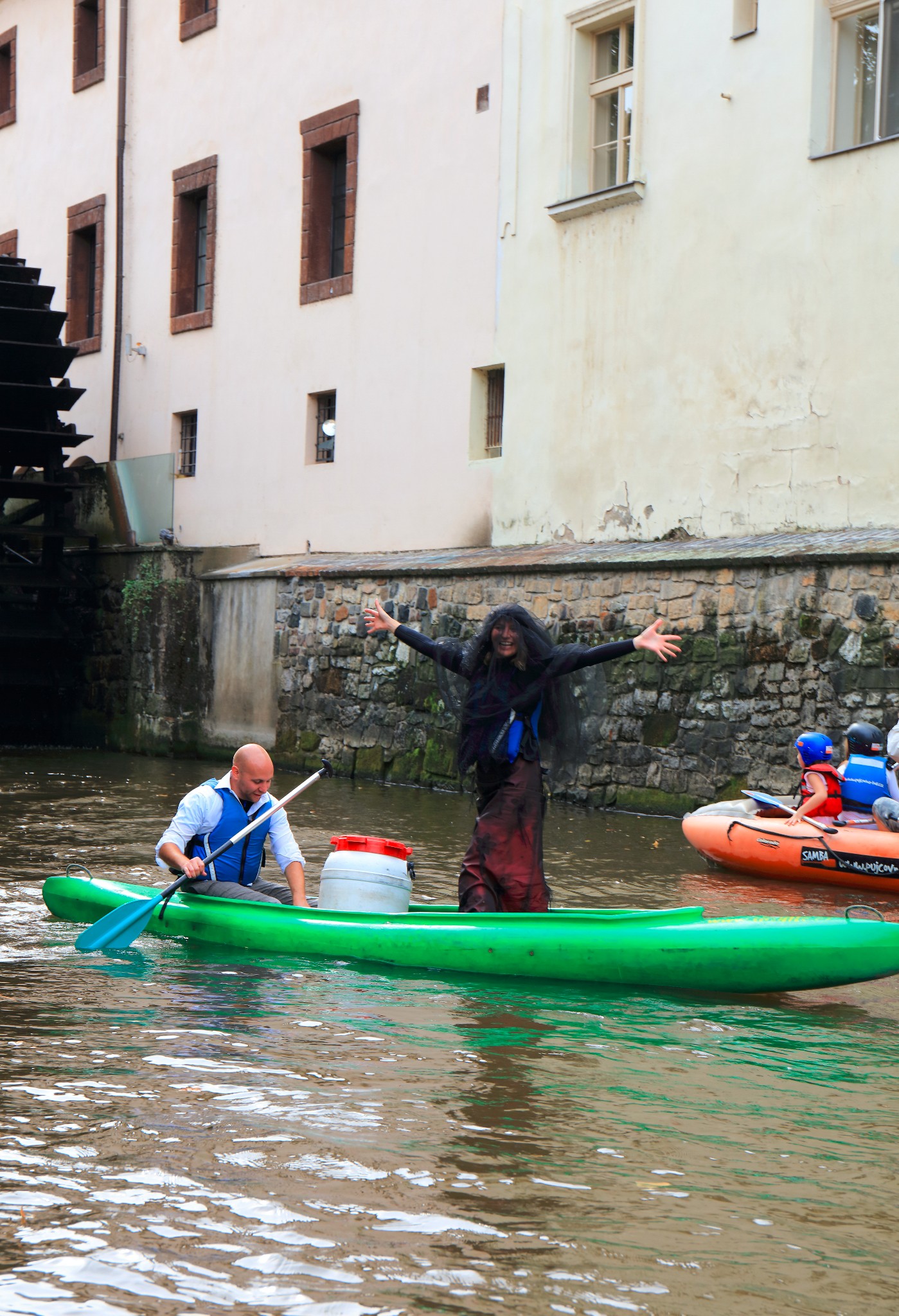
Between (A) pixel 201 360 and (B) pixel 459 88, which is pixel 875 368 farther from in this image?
(A) pixel 201 360

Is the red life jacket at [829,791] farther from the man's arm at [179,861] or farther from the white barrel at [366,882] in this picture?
the man's arm at [179,861]

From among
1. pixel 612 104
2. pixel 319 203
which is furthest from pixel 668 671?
pixel 319 203

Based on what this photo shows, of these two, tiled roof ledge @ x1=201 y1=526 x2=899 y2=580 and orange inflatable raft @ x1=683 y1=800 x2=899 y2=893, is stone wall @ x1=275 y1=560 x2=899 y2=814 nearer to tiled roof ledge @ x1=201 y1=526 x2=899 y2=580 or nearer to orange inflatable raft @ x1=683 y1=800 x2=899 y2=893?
tiled roof ledge @ x1=201 y1=526 x2=899 y2=580

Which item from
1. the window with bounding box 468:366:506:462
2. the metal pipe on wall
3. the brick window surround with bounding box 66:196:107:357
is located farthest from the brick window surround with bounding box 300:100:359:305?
the brick window surround with bounding box 66:196:107:357

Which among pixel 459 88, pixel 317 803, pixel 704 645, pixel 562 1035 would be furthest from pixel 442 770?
pixel 562 1035

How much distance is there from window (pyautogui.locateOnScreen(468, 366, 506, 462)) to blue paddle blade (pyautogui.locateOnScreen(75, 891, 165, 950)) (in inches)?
397

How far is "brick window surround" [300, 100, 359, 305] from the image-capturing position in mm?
18641

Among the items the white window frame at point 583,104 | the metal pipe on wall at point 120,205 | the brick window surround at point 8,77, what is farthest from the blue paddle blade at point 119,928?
the brick window surround at point 8,77

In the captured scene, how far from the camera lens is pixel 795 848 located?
33.5ft

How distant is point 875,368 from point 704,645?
8.34ft

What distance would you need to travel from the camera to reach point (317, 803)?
14.0 m

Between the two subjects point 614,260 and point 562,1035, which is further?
point 614,260

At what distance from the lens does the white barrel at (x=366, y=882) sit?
7105 mm

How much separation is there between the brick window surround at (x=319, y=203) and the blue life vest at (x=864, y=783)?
1029 centimetres
